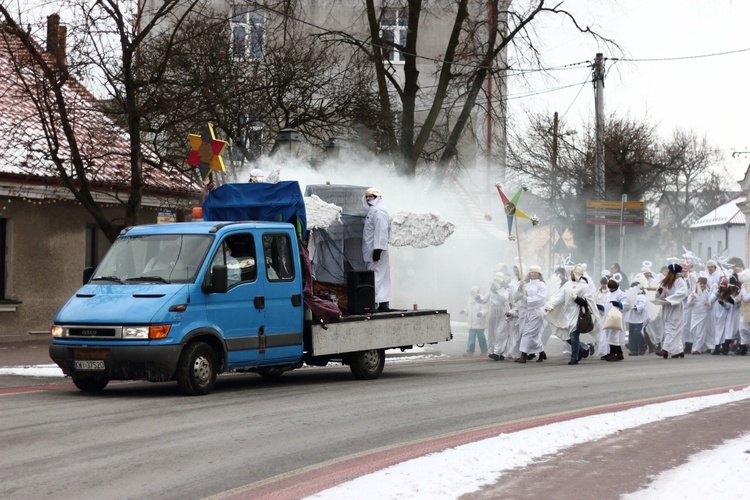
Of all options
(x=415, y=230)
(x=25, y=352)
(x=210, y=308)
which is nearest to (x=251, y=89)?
(x=415, y=230)

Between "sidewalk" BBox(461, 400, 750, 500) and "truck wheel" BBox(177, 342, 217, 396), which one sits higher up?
"truck wheel" BBox(177, 342, 217, 396)

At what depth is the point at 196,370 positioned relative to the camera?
1366 centimetres

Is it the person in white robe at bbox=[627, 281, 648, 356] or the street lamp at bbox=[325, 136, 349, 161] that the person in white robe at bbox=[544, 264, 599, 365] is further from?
the street lamp at bbox=[325, 136, 349, 161]

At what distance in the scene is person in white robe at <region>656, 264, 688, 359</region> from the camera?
2434cm

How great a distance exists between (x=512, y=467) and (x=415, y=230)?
9785mm

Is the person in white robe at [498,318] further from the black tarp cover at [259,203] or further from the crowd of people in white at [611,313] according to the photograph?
the black tarp cover at [259,203]

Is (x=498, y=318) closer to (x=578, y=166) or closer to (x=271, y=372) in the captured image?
(x=271, y=372)

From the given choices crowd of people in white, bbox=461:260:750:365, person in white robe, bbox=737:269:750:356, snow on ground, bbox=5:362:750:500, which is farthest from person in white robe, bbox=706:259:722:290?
snow on ground, bbox=5:362:750:500

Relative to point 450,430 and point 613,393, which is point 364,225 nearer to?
point 613,393

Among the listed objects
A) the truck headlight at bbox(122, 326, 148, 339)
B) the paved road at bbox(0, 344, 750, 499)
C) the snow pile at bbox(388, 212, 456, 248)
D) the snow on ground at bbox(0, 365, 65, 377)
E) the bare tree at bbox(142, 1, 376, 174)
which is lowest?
the paved road at bbox(0, 344, 750, 499)

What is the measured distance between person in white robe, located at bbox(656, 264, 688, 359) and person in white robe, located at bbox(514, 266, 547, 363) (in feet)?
11.7

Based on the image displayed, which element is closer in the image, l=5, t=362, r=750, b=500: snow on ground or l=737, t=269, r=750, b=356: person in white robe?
l=5, t=362, r=750, b=500: snow on ground

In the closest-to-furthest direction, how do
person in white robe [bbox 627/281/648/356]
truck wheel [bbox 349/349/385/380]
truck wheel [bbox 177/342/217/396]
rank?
1. truck wheel [bbox 177/342/217/396]
2. truck wheel [bbox 349/349/385/380]
3. person in white robe [bbox 627/281/648/356]

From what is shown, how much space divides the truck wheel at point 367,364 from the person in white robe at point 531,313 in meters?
5.44
